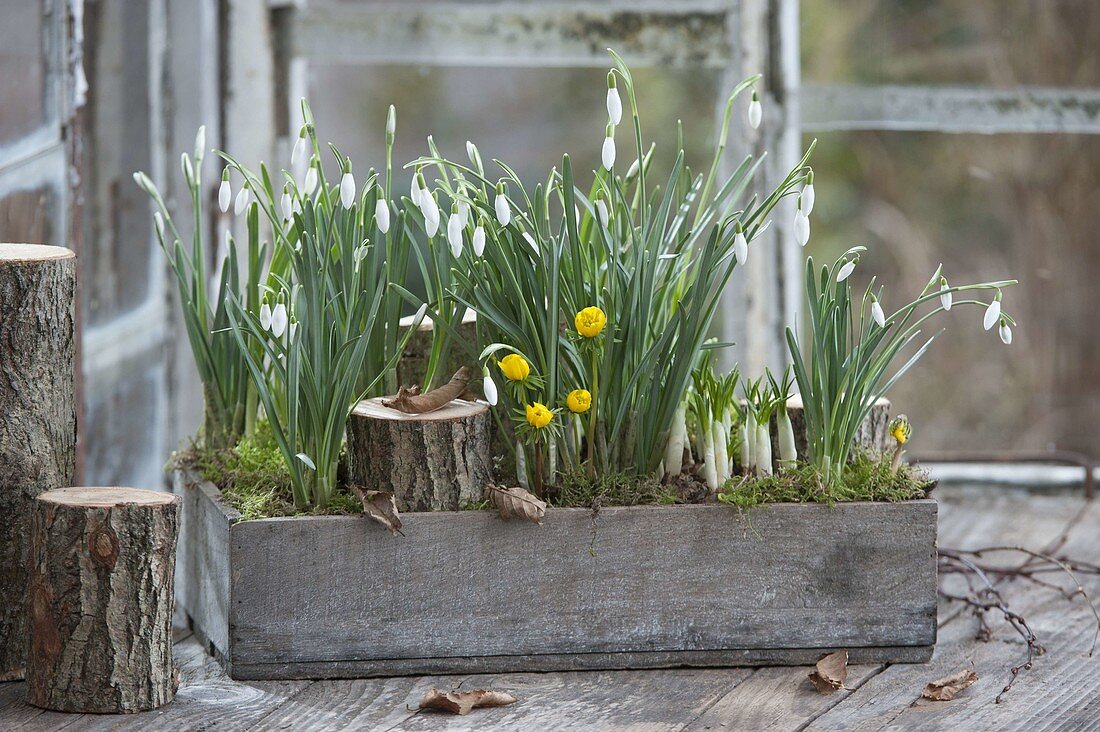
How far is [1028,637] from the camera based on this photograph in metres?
1.74

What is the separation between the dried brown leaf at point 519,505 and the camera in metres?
1.55

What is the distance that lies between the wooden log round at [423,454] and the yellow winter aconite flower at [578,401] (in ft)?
0.37

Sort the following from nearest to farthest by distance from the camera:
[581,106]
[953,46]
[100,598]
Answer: [100,598] < [953,46] < [581,106]

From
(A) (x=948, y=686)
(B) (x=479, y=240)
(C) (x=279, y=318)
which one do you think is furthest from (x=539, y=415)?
(A) (x=948, y=686)

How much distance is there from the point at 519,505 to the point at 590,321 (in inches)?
9.6

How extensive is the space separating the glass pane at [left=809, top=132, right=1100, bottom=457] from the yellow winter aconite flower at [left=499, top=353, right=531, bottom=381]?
154 cm

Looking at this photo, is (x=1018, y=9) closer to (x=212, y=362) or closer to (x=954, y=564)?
(x=954, y=564)

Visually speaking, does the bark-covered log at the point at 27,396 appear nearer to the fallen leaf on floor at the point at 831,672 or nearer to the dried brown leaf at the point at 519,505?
the dried brown leaf at the point at 519,505

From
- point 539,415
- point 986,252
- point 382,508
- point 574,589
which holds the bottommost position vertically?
point 574,589

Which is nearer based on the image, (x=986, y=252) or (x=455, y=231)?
(x=455, y=231)

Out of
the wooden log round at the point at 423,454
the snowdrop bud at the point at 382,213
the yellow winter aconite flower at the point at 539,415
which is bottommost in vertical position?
the wooden log round at the point at 423,454

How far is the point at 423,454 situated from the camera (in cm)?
155

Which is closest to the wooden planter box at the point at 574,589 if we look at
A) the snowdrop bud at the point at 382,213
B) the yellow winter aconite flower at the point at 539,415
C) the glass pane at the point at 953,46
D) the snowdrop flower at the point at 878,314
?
the yellow winter aconite flower at the point at 539,415

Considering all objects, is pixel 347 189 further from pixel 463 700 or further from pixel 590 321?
pixel 463 700
